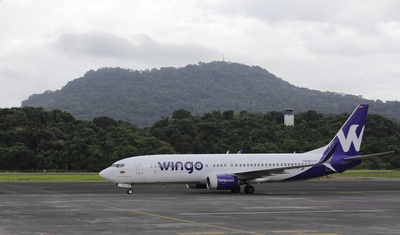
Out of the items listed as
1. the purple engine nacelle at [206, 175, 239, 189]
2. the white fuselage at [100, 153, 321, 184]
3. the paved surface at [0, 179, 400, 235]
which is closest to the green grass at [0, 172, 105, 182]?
the white fuselage at [100, 153, 321, 184]

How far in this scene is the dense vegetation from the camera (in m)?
104

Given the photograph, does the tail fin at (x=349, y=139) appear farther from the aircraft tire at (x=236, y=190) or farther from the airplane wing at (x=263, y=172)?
the aircraft tire at (x=236, y=190)

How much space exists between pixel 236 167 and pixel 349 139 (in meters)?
9.95

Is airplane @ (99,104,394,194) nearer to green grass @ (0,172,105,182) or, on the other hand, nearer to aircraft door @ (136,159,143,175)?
aircraft door @ (136,159,143,175)

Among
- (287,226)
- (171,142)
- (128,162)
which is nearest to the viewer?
(287,226)

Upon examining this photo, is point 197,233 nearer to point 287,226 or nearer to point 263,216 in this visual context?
point 287,226

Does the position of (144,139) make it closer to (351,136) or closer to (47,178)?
(47,178)

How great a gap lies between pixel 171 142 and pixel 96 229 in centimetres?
10583

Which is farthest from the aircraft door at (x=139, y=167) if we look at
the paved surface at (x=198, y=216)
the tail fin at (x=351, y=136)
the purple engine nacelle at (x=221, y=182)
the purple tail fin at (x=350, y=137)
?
the tail fin at (x=351, y=136)

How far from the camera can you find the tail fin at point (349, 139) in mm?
49812

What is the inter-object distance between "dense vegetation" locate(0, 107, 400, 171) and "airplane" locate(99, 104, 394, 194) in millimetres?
56720

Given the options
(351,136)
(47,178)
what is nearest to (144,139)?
(47,178)

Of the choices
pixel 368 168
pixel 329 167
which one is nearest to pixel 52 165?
pixel 368 168

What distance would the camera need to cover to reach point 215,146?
118 metres
